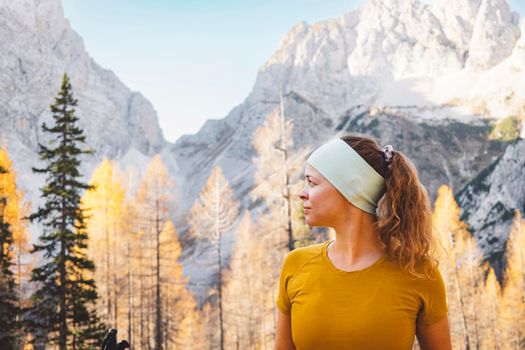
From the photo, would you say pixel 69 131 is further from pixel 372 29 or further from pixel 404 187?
pixel 372 29

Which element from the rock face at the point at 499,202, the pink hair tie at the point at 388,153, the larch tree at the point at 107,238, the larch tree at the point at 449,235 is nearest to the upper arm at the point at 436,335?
the pink hair tie at the point at 388,153

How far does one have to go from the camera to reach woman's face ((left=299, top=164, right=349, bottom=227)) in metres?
2.28

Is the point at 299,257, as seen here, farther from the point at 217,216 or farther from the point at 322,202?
the point at 217,216

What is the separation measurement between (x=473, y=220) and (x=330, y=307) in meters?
70.9

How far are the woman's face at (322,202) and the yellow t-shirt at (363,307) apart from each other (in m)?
0.19

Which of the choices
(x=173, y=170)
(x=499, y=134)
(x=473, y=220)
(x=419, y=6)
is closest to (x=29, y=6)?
(x=173, y=170)

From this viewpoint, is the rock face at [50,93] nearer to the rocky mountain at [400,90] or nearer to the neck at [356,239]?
the rocky mountain at [400,90]

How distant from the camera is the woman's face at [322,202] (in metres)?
2.28

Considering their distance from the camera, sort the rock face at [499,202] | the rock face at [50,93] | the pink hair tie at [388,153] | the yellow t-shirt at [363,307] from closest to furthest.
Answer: the yellow t-shirt at [363,307], the pink hair tie at [388,153], the rock face at [499,202], the rock face at [50,93]

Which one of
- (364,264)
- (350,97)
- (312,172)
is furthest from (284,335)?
(350,97)

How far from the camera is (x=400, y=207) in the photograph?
7.50 feet

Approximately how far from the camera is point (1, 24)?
350ft

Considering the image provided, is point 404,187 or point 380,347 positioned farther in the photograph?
point 404,187

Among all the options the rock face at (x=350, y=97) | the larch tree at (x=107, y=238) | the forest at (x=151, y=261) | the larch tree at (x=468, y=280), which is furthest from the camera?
the rock face at (x=350, y=97)
